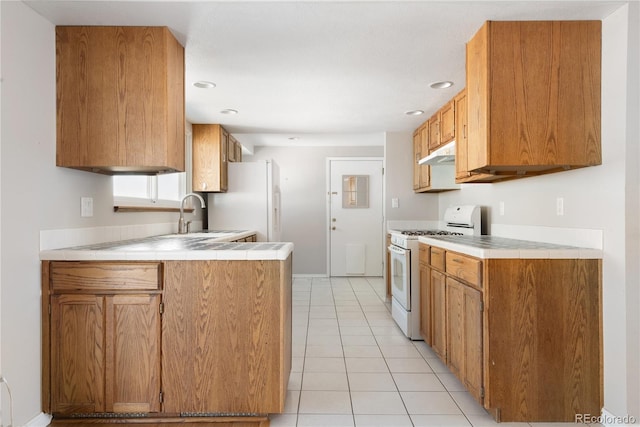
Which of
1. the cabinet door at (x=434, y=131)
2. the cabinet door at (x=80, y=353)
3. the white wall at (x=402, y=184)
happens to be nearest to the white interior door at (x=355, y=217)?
the white wall at (x=402, y=184)

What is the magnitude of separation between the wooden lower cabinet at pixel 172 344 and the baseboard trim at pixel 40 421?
7 cm

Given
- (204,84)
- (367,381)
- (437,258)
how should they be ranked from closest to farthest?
(367,381) < (437,258) < (204,84)

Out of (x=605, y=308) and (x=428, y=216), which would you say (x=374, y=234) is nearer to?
(x=428, y=216)

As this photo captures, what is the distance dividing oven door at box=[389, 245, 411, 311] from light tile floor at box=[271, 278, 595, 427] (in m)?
0.29

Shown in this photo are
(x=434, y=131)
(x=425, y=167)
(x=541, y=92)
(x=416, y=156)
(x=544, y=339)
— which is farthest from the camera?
(x=416, y=156)

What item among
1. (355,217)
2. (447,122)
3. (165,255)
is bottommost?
(165,255)

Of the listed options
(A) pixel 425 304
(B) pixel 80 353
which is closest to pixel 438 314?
(A) pixel 425 304

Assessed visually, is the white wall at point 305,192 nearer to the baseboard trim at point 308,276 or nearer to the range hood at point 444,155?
the baseboard trim at point 308,276

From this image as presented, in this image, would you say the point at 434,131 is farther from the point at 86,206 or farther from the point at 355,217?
the point at 86,206

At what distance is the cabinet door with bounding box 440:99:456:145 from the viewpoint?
3.39 metres

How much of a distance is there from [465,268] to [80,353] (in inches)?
79.6

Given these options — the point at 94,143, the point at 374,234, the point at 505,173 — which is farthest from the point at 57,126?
the point at 374,234

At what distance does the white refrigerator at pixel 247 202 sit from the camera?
4.53 meters

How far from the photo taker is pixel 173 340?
191 centimetres
